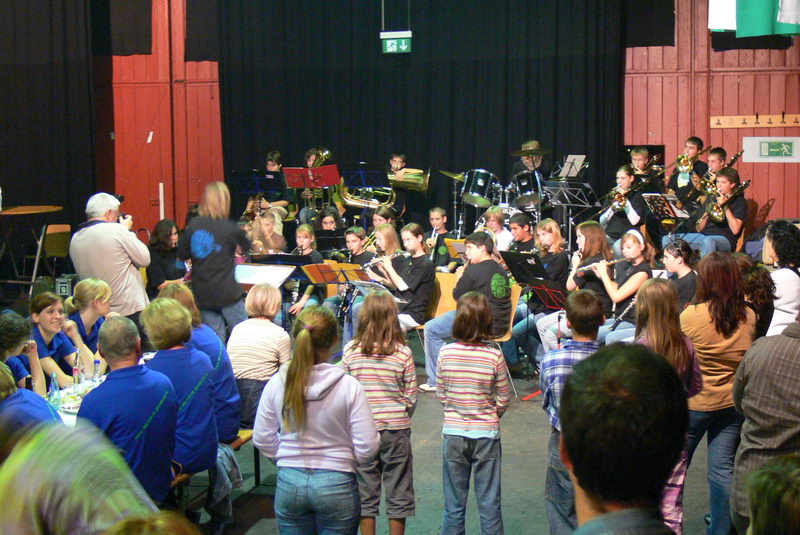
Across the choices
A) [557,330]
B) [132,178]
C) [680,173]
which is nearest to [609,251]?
[557,330]

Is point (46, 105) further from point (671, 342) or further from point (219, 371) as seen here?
point (671, 342)

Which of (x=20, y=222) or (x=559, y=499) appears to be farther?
(x=20, y=222)

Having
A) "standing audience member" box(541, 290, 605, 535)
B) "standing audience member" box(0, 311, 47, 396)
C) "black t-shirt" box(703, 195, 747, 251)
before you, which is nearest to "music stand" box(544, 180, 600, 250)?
"black t-shirt" box(703, 195, 747, 251)

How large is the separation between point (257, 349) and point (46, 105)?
8927mm

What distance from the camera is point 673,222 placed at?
389 inches

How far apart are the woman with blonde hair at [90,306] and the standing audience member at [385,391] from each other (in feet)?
7.17

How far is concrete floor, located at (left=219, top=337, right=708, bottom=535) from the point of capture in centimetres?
498

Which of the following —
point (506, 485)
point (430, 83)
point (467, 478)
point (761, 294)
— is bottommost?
point (506, 485)

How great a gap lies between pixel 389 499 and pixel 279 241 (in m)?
5.75

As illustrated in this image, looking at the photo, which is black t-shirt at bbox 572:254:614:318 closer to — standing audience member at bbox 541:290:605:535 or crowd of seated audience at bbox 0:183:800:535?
crowd of seated audience at bbox 0:183:800:535

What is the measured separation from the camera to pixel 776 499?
192 centimetres

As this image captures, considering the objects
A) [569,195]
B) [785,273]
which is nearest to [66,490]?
[785,273]

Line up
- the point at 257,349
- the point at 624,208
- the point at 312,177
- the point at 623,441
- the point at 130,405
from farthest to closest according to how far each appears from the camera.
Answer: the point at 312,177
the point at 624,208
the point at 257,349
the point at 130,405
the point at 623,441

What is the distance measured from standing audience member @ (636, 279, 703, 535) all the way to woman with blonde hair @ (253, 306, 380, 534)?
1.40 meters
